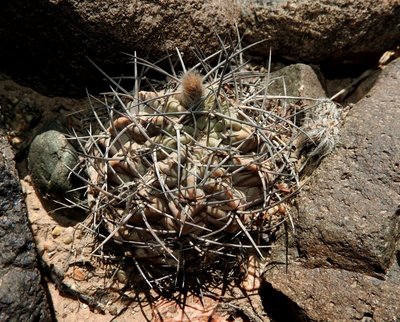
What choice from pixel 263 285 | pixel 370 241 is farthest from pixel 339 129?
pixel 263 285

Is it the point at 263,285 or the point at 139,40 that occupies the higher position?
the point at 139,40

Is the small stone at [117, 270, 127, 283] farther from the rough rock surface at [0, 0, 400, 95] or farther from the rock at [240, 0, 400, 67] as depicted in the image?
the rock at [240, 0, 400, 67]

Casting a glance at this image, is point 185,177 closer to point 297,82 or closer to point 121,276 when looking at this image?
point 121,276

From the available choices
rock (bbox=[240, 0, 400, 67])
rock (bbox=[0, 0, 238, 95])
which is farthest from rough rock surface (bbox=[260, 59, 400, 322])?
rock (bbox=[0, 0, 238, 95])

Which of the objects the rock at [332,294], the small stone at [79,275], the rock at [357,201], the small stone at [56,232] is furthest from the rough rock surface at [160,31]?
the rock at [332,294]

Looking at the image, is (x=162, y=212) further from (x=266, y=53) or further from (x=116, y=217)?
(x=266, y=53)

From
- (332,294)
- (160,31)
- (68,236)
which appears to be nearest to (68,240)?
(68,236)
